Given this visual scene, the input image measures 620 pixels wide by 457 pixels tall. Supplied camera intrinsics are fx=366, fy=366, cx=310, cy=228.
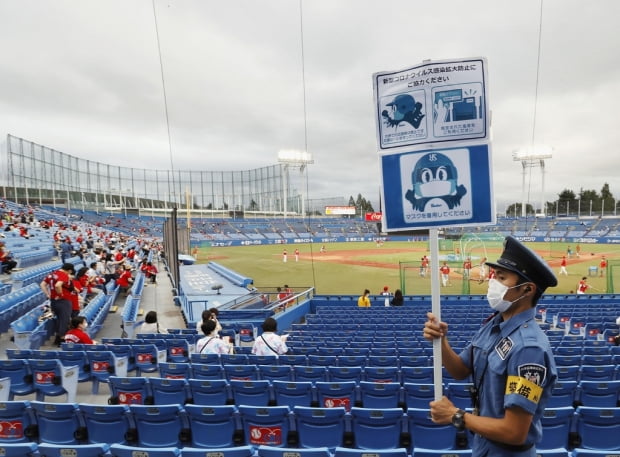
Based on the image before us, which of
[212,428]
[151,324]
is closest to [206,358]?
[212,428]

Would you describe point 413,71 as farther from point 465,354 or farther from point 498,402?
point 498,402

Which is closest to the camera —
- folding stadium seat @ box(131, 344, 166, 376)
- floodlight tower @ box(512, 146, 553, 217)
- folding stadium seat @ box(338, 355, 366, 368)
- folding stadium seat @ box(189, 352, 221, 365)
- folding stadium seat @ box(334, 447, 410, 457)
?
folding stadium seat @ box(334, 447, 410, 457)

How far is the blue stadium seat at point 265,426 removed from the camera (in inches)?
173

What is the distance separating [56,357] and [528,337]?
8.02 meters

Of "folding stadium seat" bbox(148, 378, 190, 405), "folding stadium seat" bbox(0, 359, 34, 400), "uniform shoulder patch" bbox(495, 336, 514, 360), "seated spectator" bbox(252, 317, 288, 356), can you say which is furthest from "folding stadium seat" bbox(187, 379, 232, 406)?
"uniform shoulder patch" bbox(495, 336, 514, 360)

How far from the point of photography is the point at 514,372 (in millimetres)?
1969

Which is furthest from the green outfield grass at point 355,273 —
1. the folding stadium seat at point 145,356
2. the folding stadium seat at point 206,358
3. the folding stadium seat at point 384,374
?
the folding stadium seat at point 384,374

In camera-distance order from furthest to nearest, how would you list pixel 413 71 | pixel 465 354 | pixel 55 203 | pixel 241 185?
pixel 241 185 → pixel 55 203 → pixel 413 71 → pixel 465 354

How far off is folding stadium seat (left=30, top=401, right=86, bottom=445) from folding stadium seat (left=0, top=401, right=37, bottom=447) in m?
0.11

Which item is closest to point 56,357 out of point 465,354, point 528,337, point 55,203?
point 465,354

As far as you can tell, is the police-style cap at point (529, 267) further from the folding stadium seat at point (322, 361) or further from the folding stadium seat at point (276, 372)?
the folding stadium seat at point (322, 361)

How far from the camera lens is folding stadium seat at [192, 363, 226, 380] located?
6305 mm

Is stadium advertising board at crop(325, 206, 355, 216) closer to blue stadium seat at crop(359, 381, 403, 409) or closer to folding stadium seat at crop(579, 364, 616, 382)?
folding stadium seat at crop(579, 364, 616, 382)

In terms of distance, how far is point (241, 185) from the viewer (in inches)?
4651
